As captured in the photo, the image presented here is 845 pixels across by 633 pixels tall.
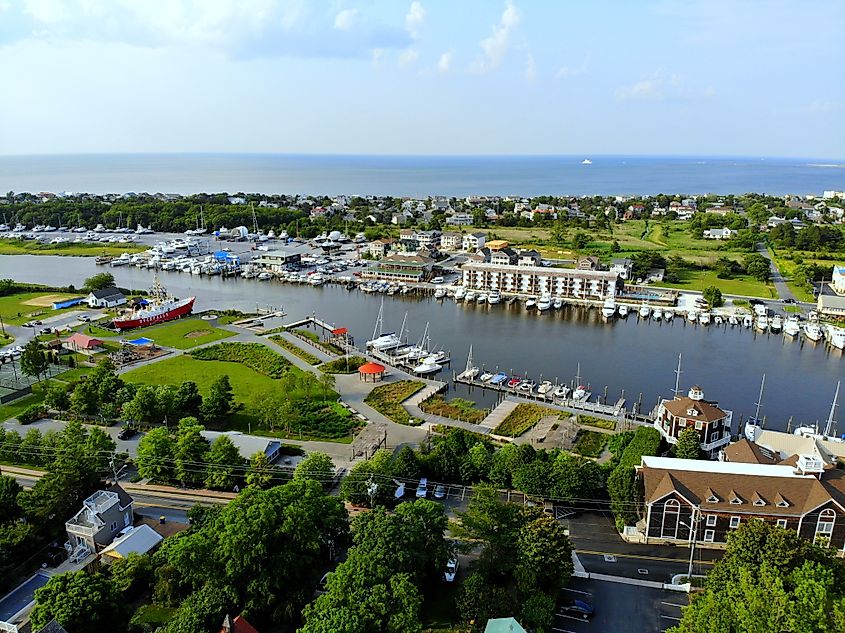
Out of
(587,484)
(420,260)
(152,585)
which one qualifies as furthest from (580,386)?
(420,260)

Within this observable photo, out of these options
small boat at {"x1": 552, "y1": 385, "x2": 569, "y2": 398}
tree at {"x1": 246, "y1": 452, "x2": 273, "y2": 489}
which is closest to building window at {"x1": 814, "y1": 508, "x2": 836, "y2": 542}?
small boat at {"x1": 552, "y1": 385, "x2": 569, "y2": 398}

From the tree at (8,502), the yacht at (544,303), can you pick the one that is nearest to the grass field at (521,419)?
the tree at (8,502)

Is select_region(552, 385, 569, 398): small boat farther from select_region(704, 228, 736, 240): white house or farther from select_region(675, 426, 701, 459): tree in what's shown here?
select_region(704, 228, 736, 240): white house

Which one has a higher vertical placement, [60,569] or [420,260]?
[420,260]

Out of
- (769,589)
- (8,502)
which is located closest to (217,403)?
(8,502)

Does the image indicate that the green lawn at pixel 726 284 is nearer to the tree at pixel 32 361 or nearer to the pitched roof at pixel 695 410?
the pitched roof at pixel 695 410

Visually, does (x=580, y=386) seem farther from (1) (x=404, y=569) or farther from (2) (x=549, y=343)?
(1) (x=404, y=569)
